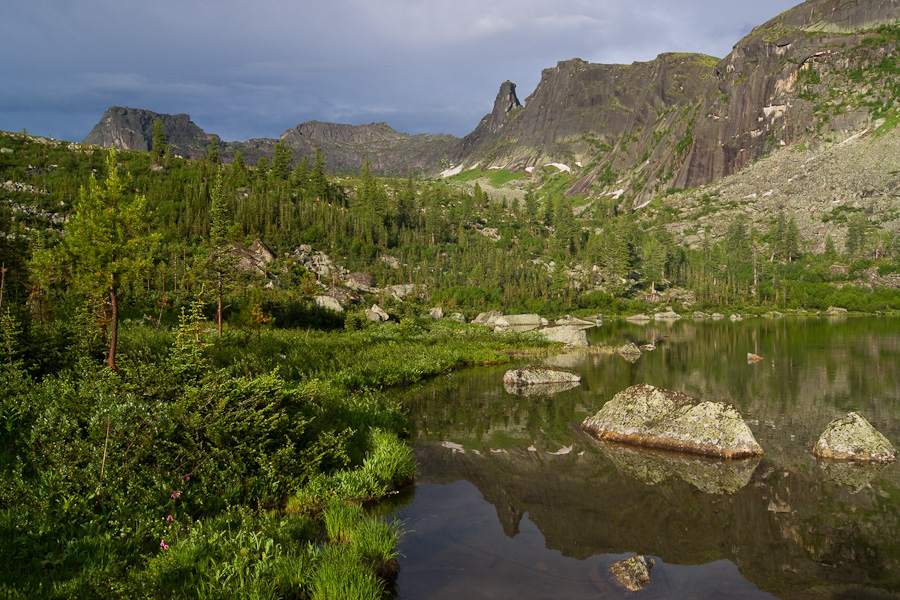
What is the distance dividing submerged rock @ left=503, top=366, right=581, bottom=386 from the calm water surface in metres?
5.54

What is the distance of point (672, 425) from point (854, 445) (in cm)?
485

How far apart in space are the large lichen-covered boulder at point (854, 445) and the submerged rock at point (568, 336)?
32841 mm

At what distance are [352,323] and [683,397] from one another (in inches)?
1304

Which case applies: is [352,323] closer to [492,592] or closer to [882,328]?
[492,592]

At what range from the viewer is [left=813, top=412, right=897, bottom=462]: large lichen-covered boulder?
15070 mm

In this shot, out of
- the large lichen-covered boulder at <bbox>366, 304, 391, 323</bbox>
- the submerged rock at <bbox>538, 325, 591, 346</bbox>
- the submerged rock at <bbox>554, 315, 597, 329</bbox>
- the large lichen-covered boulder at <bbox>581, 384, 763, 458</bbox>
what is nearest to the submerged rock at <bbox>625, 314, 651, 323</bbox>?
the submerged rock at <bbox>554, 315, 597, 329</bbox>

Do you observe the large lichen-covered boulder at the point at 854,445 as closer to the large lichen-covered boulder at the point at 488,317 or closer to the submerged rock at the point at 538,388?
the submerged rock at the point at 538,388

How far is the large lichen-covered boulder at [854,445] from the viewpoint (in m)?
15.1

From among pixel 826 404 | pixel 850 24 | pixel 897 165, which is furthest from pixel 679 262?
pixel 850 24

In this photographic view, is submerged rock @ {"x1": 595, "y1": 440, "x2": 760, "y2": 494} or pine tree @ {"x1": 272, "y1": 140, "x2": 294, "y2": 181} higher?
pine tree @ {"x1": 272, "y1": 140, "x2": 294, "y2": 181}

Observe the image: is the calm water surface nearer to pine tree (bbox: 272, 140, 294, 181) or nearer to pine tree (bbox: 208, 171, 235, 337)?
pine tree (bbox: 208, 171, 235, 337)

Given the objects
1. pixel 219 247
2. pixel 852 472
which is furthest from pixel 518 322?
pixel 852 472

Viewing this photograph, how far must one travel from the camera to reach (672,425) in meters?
16.9

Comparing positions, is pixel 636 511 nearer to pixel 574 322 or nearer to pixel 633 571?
pixel 633 571
